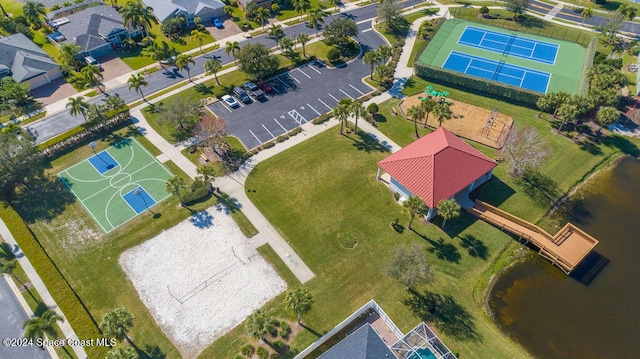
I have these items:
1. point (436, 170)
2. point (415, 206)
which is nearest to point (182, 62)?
point (436, 170)

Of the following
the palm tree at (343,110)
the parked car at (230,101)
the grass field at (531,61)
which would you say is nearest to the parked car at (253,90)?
the parked car at (230,101)

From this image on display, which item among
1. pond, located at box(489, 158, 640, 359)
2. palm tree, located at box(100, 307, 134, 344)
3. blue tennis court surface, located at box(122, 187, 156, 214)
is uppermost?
blue tennis court surface, located at box(122, 187, 156, 214)

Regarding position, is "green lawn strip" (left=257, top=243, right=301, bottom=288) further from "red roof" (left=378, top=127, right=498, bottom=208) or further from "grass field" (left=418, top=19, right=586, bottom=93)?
"grass field" (left=418, top=19, right=586, bottom=93)

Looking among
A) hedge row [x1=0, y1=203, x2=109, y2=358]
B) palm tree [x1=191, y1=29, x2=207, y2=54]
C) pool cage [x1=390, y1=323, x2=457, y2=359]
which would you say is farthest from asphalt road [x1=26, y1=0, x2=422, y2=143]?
pool cage [x1=390, y1=323, x2=457, y2=359]

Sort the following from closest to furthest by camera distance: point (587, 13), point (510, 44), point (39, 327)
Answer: point (39, 327) → point (510, 44) → point (587, 13)

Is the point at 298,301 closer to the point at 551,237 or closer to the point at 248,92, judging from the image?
the point at 551,237

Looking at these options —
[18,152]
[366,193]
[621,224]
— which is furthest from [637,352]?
[18,152]

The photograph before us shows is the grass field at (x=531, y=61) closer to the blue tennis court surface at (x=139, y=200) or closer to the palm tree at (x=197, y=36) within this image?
the palm tree at (x=197, y=36)
